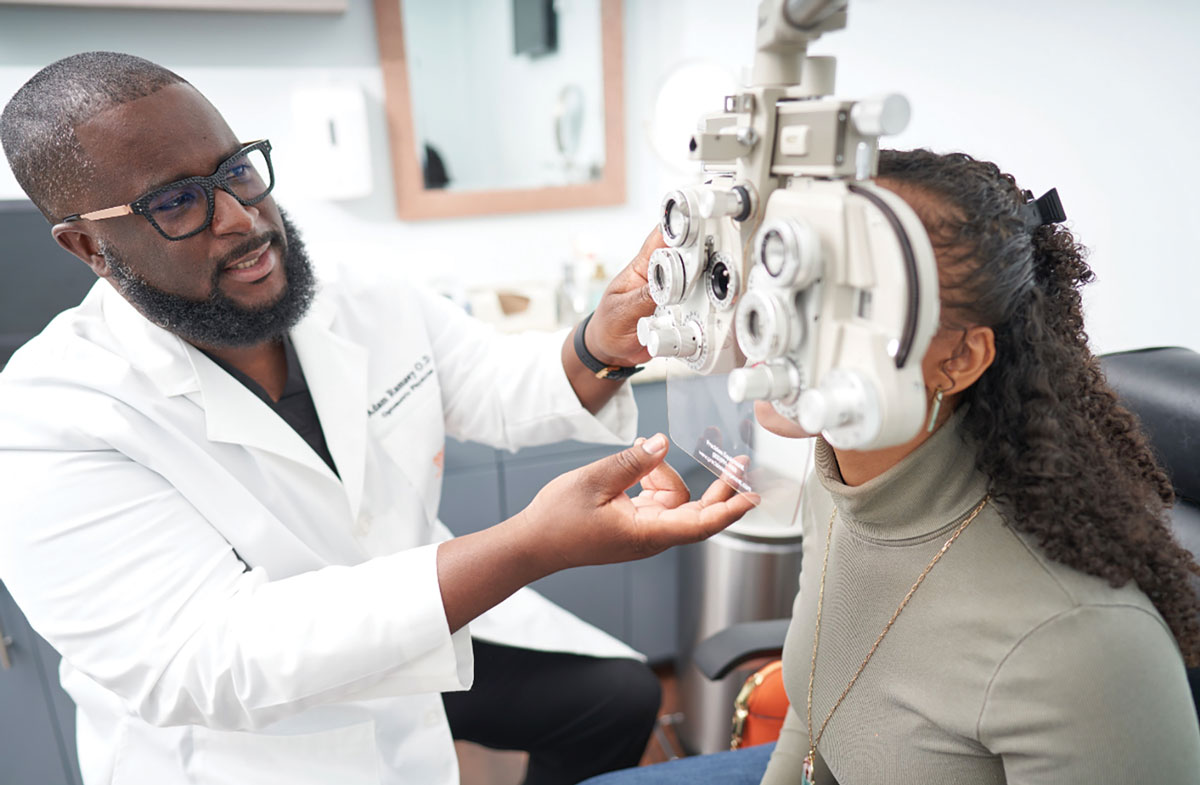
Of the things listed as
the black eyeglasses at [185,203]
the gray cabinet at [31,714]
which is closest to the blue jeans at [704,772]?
the black eyeglasses at [185,203]

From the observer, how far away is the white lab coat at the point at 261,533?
2.85 ft

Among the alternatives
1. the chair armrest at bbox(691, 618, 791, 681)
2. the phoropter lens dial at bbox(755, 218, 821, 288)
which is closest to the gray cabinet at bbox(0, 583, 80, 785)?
the chair armrest at bbox(691, 618, 791, 681)

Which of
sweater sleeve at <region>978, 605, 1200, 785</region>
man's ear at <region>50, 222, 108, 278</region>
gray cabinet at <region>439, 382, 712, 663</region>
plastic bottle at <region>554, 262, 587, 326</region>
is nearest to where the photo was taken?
sweater sleeve at <region>978, 605, 1200, 785</region>

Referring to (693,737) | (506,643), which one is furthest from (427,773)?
(693,737)

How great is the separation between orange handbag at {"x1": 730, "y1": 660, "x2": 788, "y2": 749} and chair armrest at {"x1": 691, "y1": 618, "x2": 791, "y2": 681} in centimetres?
5

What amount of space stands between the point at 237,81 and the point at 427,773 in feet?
5.34

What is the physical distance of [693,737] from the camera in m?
1.91

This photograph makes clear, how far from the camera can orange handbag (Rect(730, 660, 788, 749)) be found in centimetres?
121

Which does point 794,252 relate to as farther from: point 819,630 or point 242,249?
point 242,249

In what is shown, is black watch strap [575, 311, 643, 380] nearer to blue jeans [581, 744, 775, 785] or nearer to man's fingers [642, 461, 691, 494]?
man's fingers [642, 461, 691, 494]

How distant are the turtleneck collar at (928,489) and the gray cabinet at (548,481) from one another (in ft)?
2.75

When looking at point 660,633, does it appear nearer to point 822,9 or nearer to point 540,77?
point 540,77

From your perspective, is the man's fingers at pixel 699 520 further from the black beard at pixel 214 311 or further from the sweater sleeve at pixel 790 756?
the black beard at pixel 214 311

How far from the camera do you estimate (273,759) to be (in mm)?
1058
